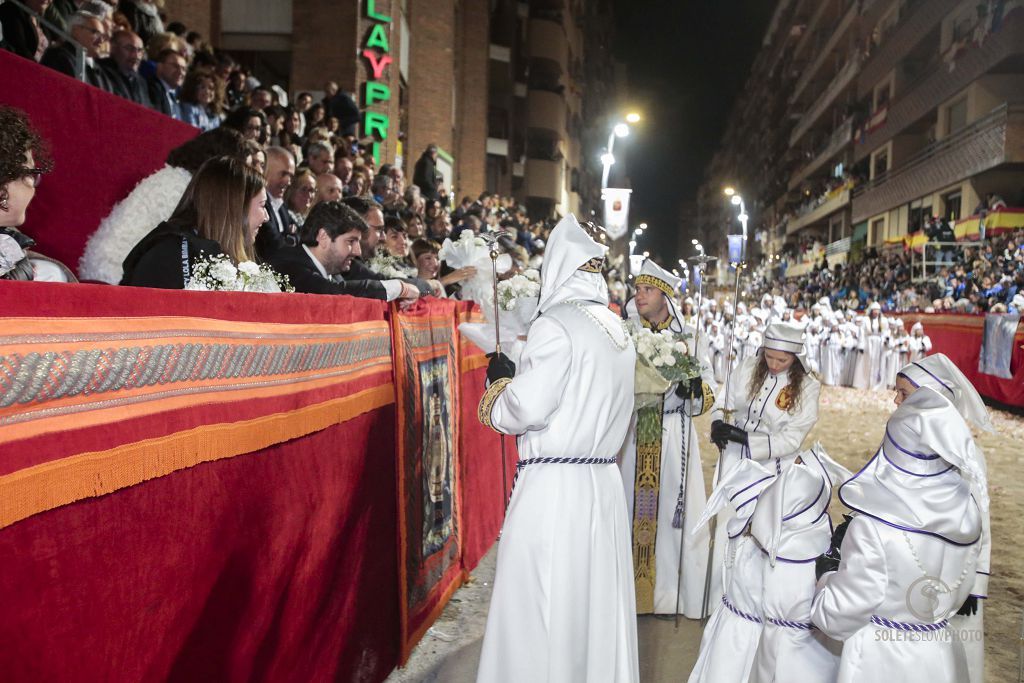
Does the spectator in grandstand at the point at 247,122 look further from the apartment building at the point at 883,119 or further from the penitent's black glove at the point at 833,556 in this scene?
the apartment building at the point at 883,119

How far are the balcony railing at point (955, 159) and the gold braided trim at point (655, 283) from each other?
→ 26.0 m

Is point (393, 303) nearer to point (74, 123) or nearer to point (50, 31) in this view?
point (74, 123)

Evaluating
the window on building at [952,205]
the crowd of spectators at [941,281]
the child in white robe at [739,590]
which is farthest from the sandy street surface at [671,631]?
the window on building at [952,205]

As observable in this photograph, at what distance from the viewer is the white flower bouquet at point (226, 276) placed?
322cm

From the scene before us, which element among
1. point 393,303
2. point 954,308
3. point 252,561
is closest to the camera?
point 252,561

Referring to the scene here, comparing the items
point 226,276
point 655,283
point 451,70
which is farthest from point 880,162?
point 226,276

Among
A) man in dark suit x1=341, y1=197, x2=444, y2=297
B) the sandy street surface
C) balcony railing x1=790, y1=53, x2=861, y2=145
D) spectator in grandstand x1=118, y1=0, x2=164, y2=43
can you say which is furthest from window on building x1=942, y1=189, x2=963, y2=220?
man in dark suit x1=341, y1=197, x2=444, y2=297

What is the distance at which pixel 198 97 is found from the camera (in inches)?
286

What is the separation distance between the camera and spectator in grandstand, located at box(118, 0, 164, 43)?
8672 millimetres

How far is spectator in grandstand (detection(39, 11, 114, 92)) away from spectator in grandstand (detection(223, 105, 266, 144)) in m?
1.05

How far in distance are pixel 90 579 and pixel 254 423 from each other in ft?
2.75

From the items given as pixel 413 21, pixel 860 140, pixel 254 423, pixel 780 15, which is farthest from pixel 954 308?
pixel 780 15

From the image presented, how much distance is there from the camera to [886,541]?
2.73 metres

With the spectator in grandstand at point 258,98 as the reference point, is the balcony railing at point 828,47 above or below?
above
